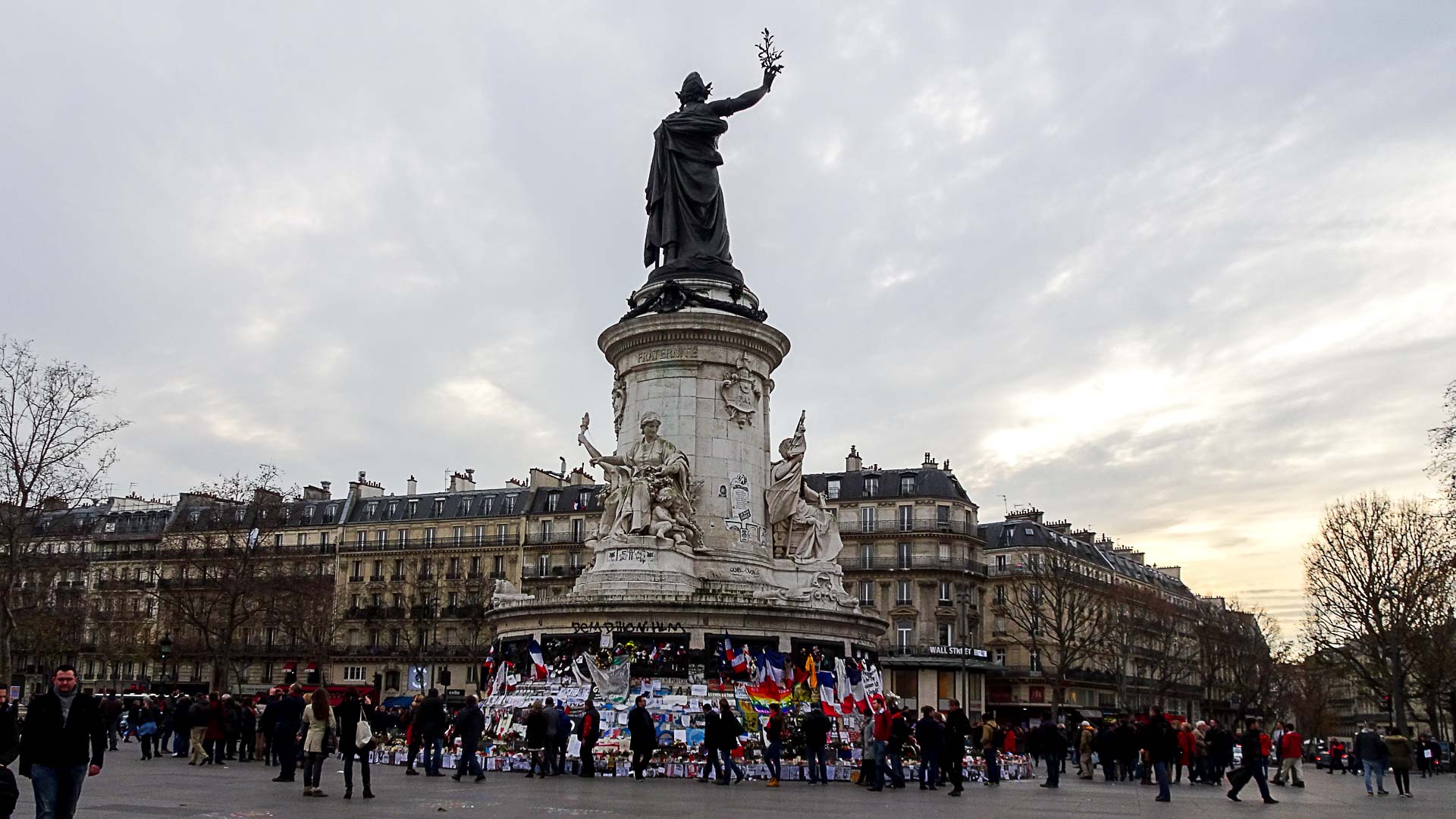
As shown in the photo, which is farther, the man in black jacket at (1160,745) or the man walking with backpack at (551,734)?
the man walking with backpack at (551,734)

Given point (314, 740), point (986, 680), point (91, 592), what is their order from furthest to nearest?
point (91, 592), point (986, 680), point (314, 740)

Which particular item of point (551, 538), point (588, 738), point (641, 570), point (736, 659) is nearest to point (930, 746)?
point (736, 659)

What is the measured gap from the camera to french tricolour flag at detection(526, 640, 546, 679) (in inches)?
972

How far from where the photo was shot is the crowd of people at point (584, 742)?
34.9 feet

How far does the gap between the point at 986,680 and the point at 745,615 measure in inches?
1959

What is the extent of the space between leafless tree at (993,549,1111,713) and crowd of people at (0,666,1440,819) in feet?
97.1

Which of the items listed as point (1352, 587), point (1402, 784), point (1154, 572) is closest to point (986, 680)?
point (1352, 587)

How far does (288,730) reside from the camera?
2006 cm

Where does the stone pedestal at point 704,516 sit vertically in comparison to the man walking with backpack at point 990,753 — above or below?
above

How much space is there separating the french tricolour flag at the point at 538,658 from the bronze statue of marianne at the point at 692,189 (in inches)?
347

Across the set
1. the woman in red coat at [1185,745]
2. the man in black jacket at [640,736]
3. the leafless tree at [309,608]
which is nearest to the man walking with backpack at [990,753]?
the woman in red coat at [1185,745]

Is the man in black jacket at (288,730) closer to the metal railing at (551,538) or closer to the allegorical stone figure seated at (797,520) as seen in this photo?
the allegorical stone figure seated at (797,520)

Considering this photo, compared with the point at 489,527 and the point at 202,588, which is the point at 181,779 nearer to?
the point at 202,588

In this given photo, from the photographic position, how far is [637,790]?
18.0 metres
